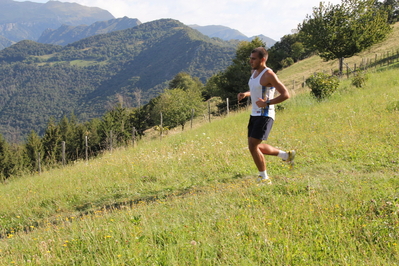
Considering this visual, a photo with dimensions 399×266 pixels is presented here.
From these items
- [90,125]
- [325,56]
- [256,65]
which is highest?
[325,56]

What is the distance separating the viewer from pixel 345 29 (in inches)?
1016

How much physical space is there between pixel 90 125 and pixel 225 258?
274 feet

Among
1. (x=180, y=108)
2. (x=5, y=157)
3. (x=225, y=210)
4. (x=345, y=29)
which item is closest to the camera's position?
(x=225, y=210)

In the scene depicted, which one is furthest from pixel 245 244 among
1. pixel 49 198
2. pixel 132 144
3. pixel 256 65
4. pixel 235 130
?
pixel 132 144

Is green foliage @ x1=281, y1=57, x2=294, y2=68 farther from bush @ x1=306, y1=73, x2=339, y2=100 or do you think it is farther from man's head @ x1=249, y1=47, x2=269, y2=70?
man's head @ x1=249, y1=47, x2=269, y2=70

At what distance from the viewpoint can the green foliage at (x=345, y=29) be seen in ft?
84.0

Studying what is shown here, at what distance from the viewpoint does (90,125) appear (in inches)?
3164

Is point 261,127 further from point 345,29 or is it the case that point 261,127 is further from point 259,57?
point 345,29

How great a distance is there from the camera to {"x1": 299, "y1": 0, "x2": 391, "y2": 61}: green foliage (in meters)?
25.6

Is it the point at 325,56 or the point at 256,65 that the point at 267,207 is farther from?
the point at 325,56

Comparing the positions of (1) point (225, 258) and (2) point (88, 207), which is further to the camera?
(2) point (88, 207)

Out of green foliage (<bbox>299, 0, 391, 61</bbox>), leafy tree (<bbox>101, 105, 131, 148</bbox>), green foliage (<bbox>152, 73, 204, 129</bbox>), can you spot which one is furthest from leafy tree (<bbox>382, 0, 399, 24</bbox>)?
leafy tree (<bbox>101, 105, 131, 148</bbox>)

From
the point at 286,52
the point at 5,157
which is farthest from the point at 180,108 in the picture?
the point at 286,52

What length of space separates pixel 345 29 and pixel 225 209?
27.4 metres
